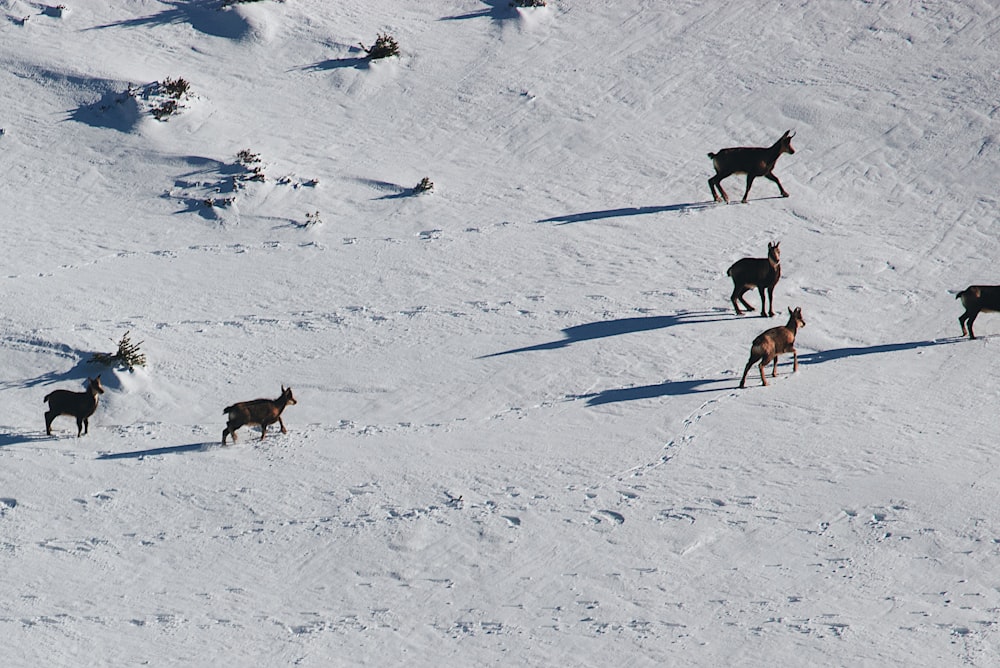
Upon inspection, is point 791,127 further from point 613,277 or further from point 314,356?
point 314,356

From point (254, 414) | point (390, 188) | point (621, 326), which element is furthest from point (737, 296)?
point (254, 414)

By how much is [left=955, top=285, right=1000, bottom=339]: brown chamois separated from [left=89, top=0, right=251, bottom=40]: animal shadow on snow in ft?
47.3

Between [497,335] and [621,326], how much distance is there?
5.59 feet

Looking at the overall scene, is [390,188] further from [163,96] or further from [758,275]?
[758,275]

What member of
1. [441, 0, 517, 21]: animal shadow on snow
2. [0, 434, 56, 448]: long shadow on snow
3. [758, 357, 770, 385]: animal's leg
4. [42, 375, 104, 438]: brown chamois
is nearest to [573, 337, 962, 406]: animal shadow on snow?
[758, 357, 770, 385]: animal's leg

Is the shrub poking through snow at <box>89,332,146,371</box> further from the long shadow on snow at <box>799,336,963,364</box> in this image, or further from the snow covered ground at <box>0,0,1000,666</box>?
the long shadow on snow at <box>799,336,963,364</box>

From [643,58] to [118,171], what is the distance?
985cm

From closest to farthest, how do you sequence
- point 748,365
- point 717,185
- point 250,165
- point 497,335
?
point 748,365, point 497,335, point 717,185, point 250,165

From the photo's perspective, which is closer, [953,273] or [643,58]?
[953,273]

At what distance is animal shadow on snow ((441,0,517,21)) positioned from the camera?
26.7 meters

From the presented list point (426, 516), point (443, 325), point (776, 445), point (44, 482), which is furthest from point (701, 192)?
point (44, 482)

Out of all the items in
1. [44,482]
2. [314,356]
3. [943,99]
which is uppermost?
[943,99]

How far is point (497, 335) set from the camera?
725 inches

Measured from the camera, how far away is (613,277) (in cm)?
1980
